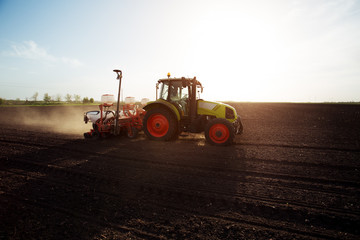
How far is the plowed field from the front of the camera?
262cm

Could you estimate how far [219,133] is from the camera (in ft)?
23.1

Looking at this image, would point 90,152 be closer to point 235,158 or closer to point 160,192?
point 160,192

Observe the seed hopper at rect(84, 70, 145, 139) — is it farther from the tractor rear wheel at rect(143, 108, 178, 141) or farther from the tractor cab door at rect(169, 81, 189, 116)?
the tractor cab door at rect(169, 81, 189, 116)

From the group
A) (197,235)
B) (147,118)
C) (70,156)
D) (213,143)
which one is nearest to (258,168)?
(213,143)

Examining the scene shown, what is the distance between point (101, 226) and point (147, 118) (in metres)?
5.57

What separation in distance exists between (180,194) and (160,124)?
4.51 meters

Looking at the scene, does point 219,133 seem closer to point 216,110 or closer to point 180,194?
point 216,110

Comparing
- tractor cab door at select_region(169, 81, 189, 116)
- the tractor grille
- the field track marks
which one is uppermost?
tractor cab door at select_region(169, 81, 189, 116)

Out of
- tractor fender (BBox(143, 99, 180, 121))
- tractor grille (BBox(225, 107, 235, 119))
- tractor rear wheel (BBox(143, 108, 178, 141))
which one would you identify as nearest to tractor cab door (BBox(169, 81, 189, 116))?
tractor fender (BBox(143, 99, 180, 121))

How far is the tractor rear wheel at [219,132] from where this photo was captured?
6922 mm

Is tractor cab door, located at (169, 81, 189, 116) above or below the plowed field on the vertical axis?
above

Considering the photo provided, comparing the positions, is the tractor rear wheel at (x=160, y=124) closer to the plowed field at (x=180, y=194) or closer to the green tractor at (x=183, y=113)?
the green tractor at (x=183, y=113)

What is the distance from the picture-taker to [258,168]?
495 centimetres

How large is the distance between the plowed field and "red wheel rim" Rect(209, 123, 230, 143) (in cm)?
62
